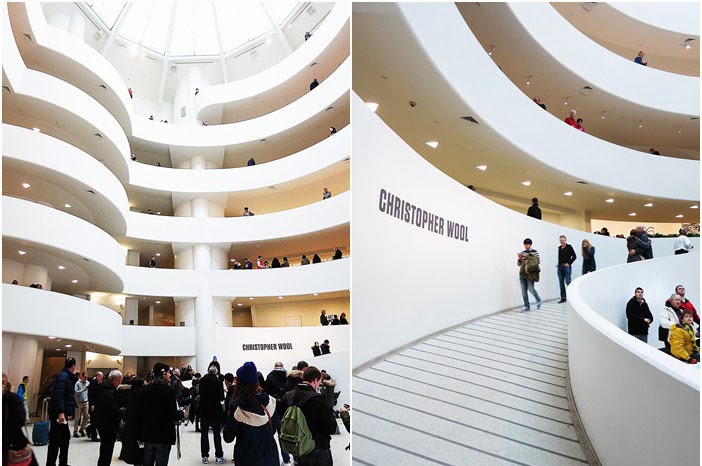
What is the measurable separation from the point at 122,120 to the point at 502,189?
13.2m

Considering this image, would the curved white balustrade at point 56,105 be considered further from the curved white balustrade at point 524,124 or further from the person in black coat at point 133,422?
the curved white balustrade at point 524,124

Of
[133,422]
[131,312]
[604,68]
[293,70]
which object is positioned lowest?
[133,422]

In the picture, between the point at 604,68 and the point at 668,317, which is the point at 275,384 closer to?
the point at 668,317

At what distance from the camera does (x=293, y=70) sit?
14734 millimetres

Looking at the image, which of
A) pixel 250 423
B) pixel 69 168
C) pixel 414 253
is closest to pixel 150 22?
pixel 69 168

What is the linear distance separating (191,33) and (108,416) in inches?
236

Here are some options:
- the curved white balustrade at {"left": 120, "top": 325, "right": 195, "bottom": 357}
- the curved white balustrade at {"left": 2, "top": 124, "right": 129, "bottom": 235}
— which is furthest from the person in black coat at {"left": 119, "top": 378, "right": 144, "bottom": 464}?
the curved white balustrade at {"left": 2, "top": 124, "right": 129, "bottom": 235}

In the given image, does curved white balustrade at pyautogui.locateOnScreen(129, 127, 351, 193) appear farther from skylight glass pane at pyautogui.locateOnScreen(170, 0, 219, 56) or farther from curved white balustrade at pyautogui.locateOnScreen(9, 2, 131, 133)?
skylight glass pane at pyautogui.locateOnScreen(170, 0, 219, 56)

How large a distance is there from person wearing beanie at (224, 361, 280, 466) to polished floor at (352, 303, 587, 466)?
816 mm

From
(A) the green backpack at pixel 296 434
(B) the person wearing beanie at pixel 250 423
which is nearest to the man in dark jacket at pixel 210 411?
(B) the person wearing beanie at pixel 250 423

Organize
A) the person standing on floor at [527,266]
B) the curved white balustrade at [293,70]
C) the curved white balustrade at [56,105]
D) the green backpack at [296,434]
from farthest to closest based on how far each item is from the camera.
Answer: the curved white balustrade at [293,70]
the curved white balustrade at [56,105]
the person standing on floor at [527,266]
the green backpack at [296,434]

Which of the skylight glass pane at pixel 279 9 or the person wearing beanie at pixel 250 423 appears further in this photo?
the skylight glass pane at pixel 279 9

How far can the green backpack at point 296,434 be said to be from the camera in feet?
13.5

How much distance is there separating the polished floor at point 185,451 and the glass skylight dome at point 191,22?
542 cm
